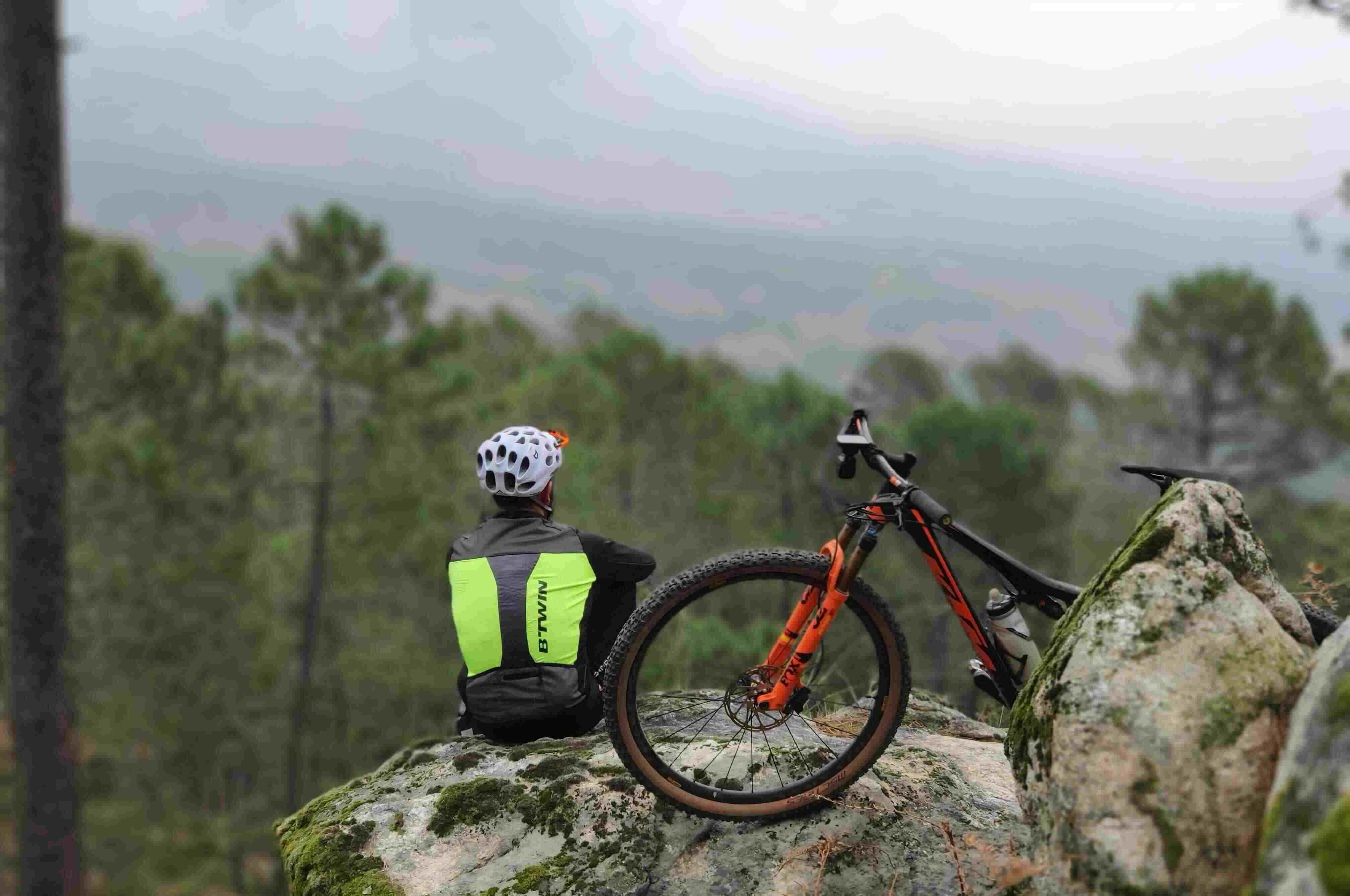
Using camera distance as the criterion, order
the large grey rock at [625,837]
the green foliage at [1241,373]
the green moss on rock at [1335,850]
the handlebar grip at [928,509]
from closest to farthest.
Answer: the green moss on rock at [1335,850]
the large grey rock at [625,837]
the handlebar grip at [928,509]
the green foliage at [1241,373]

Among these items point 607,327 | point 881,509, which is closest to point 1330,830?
point 881,509

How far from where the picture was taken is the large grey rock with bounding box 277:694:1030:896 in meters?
3.12

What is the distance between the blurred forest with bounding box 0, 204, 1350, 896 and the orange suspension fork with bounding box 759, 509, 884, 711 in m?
12.8

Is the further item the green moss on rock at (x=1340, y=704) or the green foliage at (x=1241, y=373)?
the green foliage at (x=1241, y=373)

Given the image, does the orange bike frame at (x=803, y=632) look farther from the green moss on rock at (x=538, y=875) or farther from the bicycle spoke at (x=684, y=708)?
the green moss on rock at (x=538, y=875)

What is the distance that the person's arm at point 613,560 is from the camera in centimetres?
409

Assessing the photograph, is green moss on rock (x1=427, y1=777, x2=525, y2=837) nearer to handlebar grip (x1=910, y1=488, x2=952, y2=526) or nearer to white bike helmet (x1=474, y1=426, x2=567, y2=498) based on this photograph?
white bike helmet (x1=474, y1=426, x2=567, y2=498)

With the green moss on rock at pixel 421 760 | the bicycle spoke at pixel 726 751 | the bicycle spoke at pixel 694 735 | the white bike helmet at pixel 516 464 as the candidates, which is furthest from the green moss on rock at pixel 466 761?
the white bike helmet at pixel 516 464

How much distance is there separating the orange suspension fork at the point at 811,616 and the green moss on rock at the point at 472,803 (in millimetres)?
1158

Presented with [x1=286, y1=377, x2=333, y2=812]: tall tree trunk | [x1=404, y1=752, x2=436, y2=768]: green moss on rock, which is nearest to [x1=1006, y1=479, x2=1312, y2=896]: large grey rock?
[x1=404, y1=752, x2=436, y2=768]: green moss on rock

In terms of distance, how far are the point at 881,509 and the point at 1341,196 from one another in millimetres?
10234

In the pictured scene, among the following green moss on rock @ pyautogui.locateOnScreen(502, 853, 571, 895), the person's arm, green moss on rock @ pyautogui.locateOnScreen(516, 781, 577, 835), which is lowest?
green moss on rock @ pyautogui.locateOnScreen(502, 853, 571, 895)

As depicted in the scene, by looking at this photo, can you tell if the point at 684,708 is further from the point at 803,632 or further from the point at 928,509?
the point at 928,509

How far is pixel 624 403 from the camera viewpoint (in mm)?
25891
